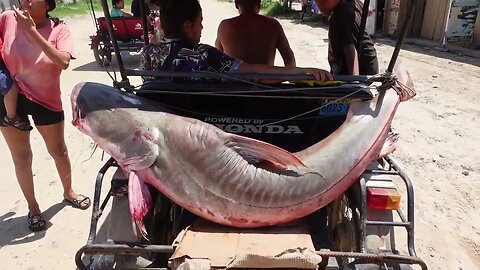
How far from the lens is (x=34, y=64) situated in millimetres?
3770

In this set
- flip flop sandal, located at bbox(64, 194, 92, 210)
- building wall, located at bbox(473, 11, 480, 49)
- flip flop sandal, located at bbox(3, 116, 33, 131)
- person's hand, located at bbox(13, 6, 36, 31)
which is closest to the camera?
person's hand, located at bbox(13, 6, 36, 31)

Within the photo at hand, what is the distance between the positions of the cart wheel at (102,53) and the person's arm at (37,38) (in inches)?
272

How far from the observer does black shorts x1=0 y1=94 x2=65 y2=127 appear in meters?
3.86

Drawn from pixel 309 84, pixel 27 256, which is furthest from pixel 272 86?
pixel 27 256

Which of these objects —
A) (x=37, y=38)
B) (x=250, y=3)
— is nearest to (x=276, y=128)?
(x=250, y=3)

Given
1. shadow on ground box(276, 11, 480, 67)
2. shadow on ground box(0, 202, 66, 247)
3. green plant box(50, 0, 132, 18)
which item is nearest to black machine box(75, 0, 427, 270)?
shadow on ground box(0, 202, 66, 247)

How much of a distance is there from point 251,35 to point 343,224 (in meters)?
2.03

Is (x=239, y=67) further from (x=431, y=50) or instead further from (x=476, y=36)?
(x=476, y=36)

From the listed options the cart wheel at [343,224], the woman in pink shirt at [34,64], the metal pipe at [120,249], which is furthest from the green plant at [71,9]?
the metal pipe at [120,249]

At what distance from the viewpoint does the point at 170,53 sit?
282 centimetres

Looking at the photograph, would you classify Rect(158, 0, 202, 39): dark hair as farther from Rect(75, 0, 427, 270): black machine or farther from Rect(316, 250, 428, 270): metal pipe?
Rect(316, 250, 428, 270): metal pipe

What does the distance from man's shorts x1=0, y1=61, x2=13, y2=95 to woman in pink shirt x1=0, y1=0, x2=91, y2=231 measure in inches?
1.5

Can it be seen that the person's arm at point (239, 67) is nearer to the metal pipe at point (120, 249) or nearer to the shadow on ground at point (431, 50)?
the metal pipe at point (120, 249)

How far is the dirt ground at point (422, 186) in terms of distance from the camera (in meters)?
Answer: 3.98
